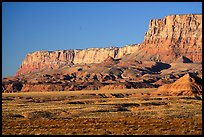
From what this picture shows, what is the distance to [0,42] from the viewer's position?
Result: 16.0 metres

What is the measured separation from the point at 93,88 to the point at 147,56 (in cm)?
7740

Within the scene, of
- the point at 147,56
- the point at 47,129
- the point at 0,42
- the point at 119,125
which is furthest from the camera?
the point at 147,56

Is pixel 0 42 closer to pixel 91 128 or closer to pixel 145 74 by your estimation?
pixel 91 128

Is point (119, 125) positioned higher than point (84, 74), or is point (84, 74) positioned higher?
point (84, 74)

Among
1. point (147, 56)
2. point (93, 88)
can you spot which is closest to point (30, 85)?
point (93, 88)

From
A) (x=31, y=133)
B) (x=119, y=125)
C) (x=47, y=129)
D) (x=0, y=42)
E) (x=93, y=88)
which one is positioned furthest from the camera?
(x=93, y=88)

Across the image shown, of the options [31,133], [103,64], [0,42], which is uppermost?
[103,64]

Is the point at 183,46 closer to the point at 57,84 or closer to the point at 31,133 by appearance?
the point at 57,84

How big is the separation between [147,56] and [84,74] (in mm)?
45102

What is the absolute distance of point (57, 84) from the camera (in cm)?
12875

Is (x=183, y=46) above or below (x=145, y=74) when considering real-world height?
above

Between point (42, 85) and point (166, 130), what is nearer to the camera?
point (166, 130)

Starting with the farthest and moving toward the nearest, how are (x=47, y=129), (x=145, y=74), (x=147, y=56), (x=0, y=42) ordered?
(x=147, y=56) → (x=145, y=74) → (x=47, y=129) → (x=0, y=42)

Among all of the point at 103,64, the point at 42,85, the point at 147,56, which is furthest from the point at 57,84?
the point at 147,56
